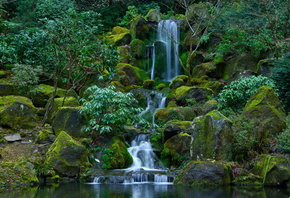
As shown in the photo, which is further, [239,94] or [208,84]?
[208,84]

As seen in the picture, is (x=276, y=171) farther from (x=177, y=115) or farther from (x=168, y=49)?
(x=168, y=49)

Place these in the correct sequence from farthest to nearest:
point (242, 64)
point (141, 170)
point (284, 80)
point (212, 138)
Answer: point (242, 64) → point (284, 80) → point (141, 170) → point (212, 138)

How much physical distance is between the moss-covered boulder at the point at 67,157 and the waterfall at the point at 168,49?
46.8 ft

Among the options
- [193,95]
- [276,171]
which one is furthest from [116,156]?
[193,95]

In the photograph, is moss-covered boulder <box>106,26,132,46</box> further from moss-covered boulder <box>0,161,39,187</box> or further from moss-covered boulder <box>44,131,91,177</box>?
moss-covered boulder <box>0,161,39,187</box>

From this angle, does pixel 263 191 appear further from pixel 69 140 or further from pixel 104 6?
pixel 104 6

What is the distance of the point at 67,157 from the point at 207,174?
4.75m

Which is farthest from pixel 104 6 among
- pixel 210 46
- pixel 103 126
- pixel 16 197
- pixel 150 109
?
pixel 16 197

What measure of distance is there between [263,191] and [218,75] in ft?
49.5

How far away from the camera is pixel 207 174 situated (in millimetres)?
9859

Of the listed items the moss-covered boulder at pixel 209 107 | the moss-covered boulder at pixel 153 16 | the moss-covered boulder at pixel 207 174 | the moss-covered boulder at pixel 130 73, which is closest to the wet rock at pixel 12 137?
the moss-covered boulder at pixel 207 174

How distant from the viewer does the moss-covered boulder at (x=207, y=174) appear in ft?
32.2

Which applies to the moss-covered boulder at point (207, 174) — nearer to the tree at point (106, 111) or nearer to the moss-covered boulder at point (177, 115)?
the tree at point (106, 111)

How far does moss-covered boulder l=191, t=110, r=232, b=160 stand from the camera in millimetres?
10758
